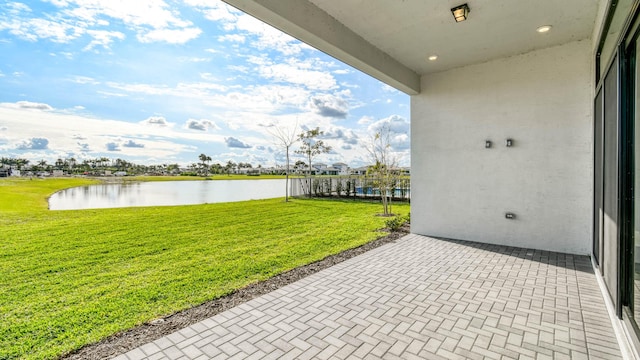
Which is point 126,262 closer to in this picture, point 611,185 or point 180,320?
point 180,320

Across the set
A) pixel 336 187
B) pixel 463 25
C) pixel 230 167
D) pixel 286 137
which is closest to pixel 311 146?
pixel 286 137

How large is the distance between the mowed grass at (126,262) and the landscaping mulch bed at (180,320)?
0.35 feet

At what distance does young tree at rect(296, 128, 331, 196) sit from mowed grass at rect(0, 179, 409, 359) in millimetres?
6565

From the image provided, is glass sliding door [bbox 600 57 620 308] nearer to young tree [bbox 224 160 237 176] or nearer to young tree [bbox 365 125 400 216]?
young tree [bbox 365 125 400 216]

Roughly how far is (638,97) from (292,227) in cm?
597

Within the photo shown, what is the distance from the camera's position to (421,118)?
5.98 meters

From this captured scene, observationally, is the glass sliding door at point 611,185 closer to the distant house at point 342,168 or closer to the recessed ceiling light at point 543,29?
the recessed ceiling light at point 543,29

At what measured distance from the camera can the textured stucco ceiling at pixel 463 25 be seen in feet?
11.0

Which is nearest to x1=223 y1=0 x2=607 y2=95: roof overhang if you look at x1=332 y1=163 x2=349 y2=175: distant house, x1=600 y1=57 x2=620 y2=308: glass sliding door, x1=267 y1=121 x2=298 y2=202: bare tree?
x1=600 y1=57 x2=620 y2=308: glass sliding door

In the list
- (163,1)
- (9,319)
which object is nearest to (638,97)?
(9,319)

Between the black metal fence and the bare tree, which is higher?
the bare tree

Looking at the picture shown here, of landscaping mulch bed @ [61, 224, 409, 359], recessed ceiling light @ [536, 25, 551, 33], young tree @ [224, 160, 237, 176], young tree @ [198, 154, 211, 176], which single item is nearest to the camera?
landscaping mulch bed @ [61, 224, 409, 359]

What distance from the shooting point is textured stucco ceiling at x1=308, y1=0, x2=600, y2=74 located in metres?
3.34

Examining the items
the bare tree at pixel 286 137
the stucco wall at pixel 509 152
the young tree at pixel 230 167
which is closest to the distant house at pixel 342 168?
the bare tree at pixel 286 137
